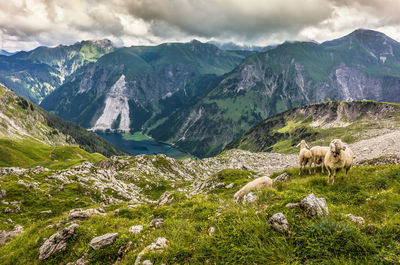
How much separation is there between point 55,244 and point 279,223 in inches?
481

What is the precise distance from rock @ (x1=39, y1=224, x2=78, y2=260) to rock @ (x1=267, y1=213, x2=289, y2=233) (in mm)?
11257

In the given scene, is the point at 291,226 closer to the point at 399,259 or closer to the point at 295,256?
the point at 295,256

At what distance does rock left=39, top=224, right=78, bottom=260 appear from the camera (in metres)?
10.8

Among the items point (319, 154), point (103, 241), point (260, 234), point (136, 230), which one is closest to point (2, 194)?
point (103, 241)

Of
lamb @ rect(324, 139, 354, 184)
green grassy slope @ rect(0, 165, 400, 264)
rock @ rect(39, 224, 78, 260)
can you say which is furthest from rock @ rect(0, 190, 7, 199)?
lamb @ rect(324, 139, 354, 184)

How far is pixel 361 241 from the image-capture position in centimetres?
555

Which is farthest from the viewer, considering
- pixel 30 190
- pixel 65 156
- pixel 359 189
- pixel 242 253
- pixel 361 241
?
pixel 65 156

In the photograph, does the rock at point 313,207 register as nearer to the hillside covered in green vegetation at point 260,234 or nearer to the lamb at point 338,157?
the hillside covered in green vegetation at point 260,234

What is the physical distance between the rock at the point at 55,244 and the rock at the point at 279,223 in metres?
11.3

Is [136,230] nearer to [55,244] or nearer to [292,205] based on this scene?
[55,244]

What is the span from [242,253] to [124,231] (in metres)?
6.82

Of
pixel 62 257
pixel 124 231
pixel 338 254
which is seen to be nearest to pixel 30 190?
pixel 62 257

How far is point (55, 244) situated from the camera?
11.1 metres

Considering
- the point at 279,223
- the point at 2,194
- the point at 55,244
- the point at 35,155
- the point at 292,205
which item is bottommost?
the point at 35,155
